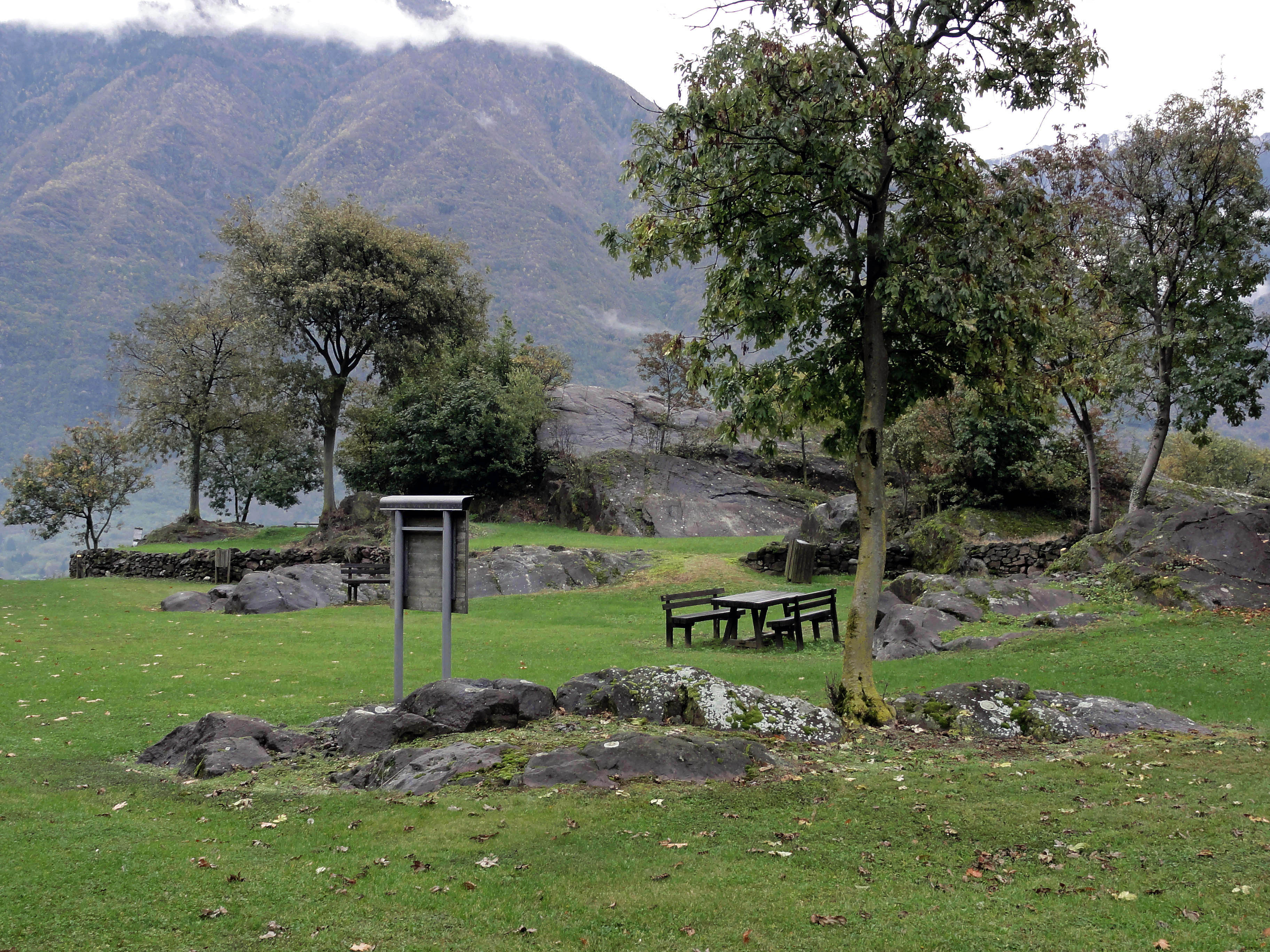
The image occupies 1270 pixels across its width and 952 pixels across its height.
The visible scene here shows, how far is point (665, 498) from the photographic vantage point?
4038cm

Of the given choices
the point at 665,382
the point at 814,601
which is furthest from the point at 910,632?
the point at 665,382

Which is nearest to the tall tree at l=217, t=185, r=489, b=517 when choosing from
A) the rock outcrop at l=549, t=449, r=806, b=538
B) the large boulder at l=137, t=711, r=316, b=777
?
the rock outcrop at l=549, t=449, r=806, b=538

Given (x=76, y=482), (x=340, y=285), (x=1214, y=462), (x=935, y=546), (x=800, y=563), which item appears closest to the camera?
(x=935, y=546)

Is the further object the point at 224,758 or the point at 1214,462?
the point at 1214,462

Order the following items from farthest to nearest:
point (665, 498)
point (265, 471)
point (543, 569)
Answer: point (265, 471)
point (665, 498)
point (543, 569)

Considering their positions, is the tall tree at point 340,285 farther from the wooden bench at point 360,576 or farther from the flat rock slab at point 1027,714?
the flat rock slab at point 1027,714

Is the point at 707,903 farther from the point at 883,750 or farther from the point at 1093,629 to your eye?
the point at 1093,629

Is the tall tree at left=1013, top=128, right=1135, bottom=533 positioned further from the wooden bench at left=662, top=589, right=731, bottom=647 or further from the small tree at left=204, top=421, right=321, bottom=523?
the small tree at left=204, top=421, right=321, bottom=523

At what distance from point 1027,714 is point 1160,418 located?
17437 millimetres

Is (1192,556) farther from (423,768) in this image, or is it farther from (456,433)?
(456,433)

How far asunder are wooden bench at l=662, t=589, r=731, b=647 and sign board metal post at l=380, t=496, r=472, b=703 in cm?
768

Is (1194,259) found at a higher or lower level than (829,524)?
higher

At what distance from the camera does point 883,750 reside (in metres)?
9.16

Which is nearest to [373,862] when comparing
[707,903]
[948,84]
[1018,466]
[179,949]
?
[179,949]
